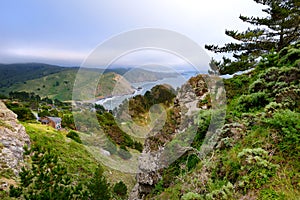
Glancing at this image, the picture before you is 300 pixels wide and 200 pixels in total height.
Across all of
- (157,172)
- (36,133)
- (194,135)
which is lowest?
(36,133)

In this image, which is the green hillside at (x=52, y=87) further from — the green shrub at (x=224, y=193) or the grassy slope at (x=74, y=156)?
the green shrub at (x=224, y=193)

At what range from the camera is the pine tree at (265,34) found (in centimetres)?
1351

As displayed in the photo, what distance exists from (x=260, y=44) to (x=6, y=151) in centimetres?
2226

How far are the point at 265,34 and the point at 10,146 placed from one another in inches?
915

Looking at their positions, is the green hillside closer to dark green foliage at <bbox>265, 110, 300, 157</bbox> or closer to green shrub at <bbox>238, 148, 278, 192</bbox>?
dark green foliage at <bbox>265, 110, 300, 157</bbox>

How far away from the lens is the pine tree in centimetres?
1351

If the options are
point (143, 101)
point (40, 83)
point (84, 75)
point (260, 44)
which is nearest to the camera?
point (84, 75)

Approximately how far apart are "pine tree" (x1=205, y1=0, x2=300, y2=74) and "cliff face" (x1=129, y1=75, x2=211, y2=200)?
5302mm

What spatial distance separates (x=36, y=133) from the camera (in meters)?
28.6

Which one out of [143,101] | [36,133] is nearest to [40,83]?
[36,133]

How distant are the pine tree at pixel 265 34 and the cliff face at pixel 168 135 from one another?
5.30 m

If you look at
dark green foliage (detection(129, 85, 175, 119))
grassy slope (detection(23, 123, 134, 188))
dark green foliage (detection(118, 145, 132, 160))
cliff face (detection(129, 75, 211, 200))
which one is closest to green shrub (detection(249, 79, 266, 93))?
cliff face (detection(129, 75, 211, 200))

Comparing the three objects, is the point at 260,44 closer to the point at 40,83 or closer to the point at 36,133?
the point at 36,133

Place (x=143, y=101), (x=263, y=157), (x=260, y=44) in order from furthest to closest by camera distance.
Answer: (x=260, y=44), (x=143, y=101), (x=263, y=157)
